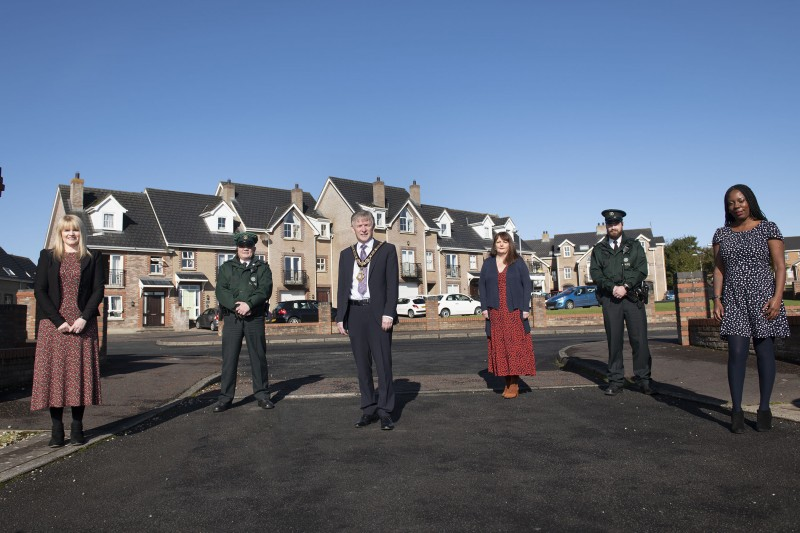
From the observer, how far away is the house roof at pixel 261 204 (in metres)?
52.1

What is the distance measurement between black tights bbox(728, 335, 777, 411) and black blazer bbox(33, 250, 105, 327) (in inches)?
211

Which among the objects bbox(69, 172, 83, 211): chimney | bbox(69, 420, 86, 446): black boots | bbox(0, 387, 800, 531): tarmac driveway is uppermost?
bbox(69, 172, 83, 211): chimney

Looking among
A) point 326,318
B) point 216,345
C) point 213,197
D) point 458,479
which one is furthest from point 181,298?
point 458,479

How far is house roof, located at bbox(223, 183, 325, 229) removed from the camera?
171 ft

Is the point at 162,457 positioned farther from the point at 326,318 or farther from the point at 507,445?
the point at 326,318

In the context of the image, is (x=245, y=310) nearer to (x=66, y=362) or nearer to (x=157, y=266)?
(x=66, y=362)

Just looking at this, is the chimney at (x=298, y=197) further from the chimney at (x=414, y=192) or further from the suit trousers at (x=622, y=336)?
the suit trousers at (x=622, y=336)

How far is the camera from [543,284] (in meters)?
89.0

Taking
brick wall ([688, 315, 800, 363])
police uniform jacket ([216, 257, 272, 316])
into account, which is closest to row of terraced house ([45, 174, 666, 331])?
brick wall ([688, 315, 800, 363])

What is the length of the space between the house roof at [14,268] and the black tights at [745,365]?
61.8 metres

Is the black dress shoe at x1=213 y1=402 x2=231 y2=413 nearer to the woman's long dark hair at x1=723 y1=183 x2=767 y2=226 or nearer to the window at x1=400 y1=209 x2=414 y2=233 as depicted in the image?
the woman's long dark hair at x1=723 y1=183 x2=767 y2=226

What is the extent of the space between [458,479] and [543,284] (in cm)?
8724

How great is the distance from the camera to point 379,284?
6.19 meters

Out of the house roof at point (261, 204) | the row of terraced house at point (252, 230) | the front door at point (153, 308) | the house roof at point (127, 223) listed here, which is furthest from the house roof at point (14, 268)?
the house roof at point (261, 204)
